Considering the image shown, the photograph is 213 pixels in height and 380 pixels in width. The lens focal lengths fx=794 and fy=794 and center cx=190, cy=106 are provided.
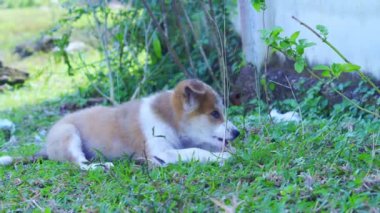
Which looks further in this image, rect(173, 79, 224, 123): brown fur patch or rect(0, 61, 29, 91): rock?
rect(0, 61, 29, 91): rock

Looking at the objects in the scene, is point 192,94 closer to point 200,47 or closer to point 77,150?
point 77,150

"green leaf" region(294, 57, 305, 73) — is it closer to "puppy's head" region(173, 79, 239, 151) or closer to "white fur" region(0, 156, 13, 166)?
"puppy's head" region(173, 79, 239, 151)

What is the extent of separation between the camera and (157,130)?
701 centimetres

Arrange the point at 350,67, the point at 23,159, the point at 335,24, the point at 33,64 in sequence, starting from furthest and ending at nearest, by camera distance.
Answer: the point at 33,64 → the point at 335,24 → the point at 23,159 → the point at 350,67

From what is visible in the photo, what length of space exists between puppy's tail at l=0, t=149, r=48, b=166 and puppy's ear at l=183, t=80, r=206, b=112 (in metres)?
1.54

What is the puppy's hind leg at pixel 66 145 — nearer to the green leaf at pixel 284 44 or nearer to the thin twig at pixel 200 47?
the green leaf at pixel 284 44

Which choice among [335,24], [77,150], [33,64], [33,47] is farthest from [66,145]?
[33,47]

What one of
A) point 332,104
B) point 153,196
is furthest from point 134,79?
point 153,196

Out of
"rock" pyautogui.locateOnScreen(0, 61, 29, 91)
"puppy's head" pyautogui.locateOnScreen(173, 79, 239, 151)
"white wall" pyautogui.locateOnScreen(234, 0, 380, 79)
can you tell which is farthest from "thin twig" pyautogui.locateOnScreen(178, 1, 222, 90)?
"rock" pyautogui.locateOnScreen(0, 61, 29, 91)

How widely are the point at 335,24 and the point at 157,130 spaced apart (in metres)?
2.54

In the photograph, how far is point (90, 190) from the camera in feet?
19.8

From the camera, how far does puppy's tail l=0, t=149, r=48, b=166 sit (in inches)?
291

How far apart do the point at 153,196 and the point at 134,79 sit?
20.8ft

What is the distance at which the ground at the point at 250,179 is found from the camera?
521 centimetres
